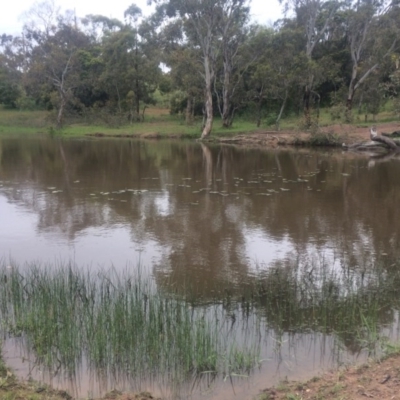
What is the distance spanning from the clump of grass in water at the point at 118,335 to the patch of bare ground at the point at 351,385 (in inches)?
24.4

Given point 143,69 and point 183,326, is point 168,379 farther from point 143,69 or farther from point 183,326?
point 143,69

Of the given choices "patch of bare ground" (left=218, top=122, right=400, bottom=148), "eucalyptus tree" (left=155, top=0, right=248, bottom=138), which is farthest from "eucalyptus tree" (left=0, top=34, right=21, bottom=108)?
"patch of bare ground" (left=218, top=122, right=400, bottom=148)

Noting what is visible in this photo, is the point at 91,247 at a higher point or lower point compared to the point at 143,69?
lower

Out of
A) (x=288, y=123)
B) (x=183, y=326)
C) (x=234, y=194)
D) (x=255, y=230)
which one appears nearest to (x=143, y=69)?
(x=288, y=123)

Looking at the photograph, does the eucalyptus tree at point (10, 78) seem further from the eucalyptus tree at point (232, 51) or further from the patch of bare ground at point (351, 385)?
the patch of bare ground at point (351, 385)

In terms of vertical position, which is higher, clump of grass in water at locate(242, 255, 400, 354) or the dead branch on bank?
the dead branch on bank

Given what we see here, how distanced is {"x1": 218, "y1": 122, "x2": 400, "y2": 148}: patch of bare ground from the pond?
10.9m

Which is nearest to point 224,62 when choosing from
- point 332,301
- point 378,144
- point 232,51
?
point 232,51

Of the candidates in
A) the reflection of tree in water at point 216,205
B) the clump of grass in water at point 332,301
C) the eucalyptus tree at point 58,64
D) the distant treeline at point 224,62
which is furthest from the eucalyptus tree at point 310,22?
the clump of grass in water at point 332,301

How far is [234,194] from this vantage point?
14.7 m

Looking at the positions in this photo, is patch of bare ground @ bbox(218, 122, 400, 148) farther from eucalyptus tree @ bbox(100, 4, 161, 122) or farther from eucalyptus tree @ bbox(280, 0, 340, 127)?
eucalyptus tree @ bbox(100, 4, 161, 122)

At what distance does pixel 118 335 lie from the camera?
4.98m

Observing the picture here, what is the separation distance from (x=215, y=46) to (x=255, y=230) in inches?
1180

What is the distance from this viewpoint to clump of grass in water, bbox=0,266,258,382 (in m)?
4.78
